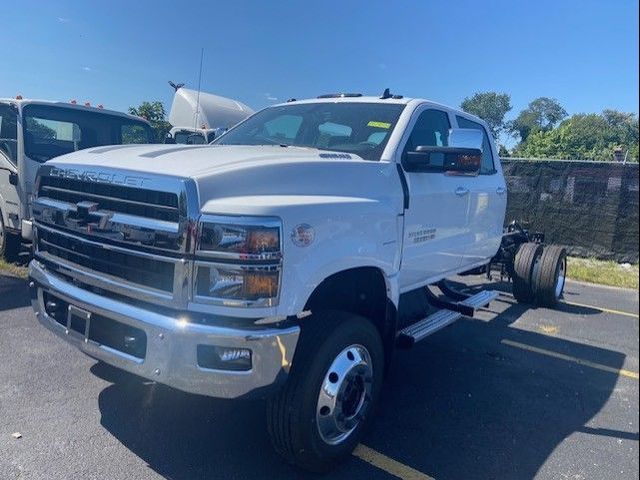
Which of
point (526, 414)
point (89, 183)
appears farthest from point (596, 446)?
point (89, 183)

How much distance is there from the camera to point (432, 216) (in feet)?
13.0

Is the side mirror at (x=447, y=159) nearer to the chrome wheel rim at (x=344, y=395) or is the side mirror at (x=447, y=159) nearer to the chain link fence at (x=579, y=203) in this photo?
the chrome wheel rim at (x=344, y=395)

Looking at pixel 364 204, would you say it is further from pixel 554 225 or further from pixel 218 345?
pixel 554 225

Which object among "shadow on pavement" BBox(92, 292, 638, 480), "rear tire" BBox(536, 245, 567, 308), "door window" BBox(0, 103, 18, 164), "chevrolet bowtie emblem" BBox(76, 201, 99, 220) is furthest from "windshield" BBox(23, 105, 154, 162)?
"rear tire" BBox(536, 245, 567, 308)

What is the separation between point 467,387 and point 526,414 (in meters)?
0.55

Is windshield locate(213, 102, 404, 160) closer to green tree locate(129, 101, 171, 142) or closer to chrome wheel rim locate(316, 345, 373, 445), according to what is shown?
chrome wheel rim locate(316, 345, 373, 445)

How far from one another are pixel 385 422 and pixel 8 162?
19.4ft

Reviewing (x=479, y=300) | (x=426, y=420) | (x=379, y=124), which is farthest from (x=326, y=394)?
(x=479, y=300)

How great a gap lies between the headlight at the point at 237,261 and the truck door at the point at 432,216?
1.39 metres

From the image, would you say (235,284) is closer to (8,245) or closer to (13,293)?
(13,293)

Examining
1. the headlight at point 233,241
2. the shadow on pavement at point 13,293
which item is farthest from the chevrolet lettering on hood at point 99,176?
the shadow on pavement at point 13,293

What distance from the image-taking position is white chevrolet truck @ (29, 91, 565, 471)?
247 centimetres

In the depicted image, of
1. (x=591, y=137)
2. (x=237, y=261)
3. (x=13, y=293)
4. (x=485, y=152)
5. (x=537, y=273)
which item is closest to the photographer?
(x=237, y=261)

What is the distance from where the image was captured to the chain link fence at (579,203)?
11.0m
